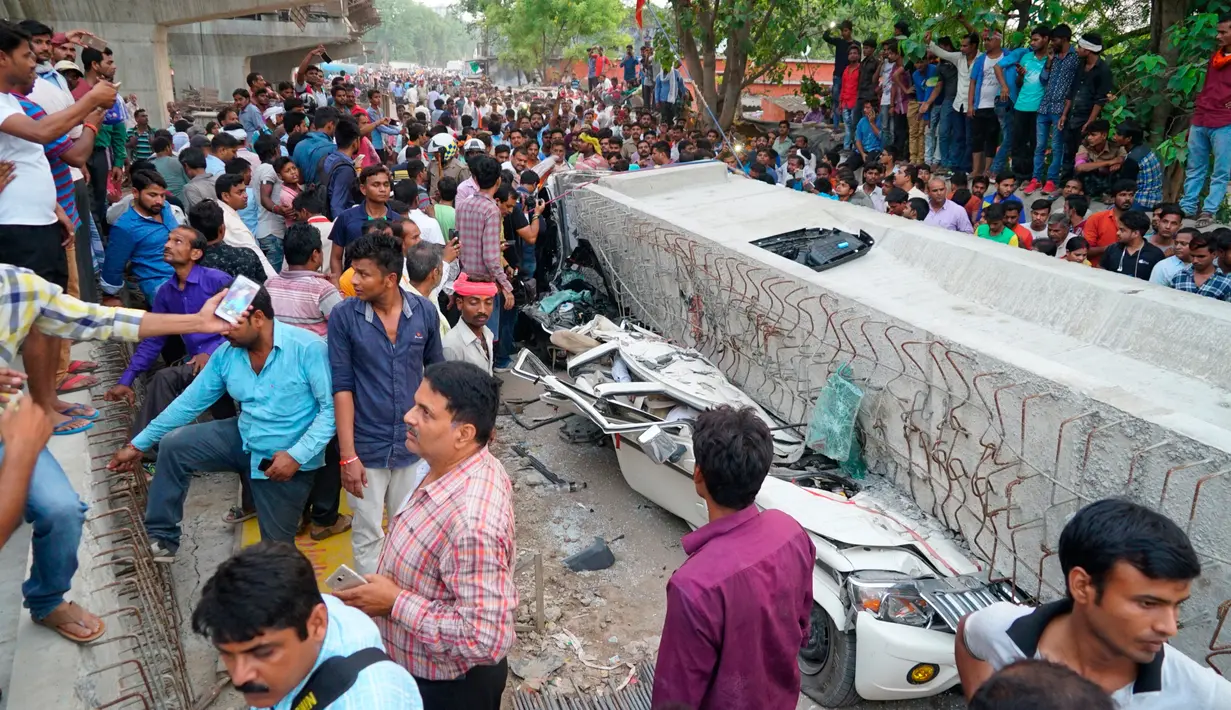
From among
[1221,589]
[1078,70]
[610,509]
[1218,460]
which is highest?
[1078,70]

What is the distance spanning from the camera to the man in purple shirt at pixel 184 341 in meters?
4.20

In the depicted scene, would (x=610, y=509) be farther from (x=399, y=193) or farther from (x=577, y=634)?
(x=399, y=193)

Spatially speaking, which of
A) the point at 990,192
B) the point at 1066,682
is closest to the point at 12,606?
the point at 1066,682

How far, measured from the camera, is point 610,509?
17.4 feet

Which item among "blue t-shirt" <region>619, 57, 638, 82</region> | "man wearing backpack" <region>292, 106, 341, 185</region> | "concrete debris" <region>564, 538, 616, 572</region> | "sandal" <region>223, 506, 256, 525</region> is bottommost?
"concrete debris" <region>564, 538, 616, 572</region>

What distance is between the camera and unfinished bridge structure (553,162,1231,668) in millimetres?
3025

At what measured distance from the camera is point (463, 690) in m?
2.27

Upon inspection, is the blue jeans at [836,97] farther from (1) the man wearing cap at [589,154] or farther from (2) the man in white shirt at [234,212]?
(2) the man in white shirt at [234,212]

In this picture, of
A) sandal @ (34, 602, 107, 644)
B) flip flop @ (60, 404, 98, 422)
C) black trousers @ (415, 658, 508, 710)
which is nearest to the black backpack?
black trousers @ (415, 658, 508, 710)

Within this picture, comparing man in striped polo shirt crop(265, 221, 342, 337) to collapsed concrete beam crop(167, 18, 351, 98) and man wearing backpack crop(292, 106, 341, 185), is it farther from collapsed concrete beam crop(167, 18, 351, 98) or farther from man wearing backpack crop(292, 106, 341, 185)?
collapsed concrete beam crop(167, 18, 351, 98)

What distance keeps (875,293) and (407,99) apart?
2897 centimetres

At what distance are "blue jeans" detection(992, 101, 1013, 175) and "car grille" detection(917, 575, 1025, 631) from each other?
25.0ft

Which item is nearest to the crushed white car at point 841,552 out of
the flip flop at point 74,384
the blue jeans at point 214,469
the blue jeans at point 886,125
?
the blue jeans at point 214,469

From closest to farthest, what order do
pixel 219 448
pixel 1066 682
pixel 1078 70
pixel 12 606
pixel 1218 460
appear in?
pixel 1066 682
pixel 1218 460
pixel 12 606
pixel 219 448
pixel 1078 70
